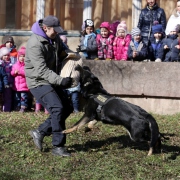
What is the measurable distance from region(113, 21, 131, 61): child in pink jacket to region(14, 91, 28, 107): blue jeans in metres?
1.99

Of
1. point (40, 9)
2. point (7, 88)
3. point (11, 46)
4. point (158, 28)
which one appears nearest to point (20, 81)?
point (7, 88)

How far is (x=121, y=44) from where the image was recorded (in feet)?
36.1

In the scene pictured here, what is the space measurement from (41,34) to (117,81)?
3.64 m

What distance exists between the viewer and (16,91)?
1100cm

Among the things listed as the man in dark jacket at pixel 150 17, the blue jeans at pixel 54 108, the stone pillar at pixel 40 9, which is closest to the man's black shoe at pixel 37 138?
the blue jeans at pixel 54 108

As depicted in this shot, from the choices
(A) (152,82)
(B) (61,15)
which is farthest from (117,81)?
(B) (61,15)

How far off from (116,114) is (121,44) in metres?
3.60

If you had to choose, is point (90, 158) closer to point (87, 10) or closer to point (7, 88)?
point (7, 88)

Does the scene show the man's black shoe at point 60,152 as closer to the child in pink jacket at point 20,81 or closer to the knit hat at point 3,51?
the child in pink jacket at point 20,81

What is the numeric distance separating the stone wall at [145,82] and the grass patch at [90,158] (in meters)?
1.51

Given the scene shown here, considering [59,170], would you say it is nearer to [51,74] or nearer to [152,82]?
[51,74]

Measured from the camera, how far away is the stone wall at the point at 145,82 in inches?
420

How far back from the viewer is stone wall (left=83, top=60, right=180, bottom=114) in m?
10.7

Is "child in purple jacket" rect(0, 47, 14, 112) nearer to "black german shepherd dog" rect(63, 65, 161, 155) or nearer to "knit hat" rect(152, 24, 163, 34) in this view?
"knit hat" rect(152, 24, 163, 34)
